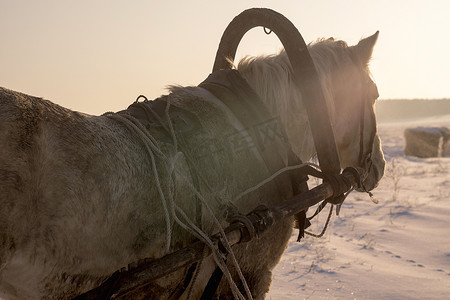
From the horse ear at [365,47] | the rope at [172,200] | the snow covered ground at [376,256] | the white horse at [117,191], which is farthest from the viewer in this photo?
the snow covered ground at [376,256]

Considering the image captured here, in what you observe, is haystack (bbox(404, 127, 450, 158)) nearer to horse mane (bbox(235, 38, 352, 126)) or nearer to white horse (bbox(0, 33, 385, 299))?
horse mane (bbox(235, 38, 352, 126))

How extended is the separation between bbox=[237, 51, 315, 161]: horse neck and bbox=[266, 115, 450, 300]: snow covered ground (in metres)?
2.06

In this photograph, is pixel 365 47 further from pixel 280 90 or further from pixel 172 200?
pixel 172 200

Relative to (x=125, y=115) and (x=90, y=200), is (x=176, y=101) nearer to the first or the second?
(x=125, y=115)

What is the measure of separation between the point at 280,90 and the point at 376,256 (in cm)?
365

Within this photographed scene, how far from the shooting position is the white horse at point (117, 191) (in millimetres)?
1388

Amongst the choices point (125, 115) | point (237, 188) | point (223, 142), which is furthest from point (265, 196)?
point (125, 115)

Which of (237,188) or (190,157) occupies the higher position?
(190,157)

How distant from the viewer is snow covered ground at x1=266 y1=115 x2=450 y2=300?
168 inches

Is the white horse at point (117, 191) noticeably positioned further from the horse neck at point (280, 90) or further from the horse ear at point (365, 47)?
the horse ear at point (365, 47)

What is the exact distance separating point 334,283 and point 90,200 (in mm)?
3591

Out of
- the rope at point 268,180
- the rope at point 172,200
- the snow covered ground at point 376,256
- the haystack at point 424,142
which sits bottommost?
the haystack at point 424,142

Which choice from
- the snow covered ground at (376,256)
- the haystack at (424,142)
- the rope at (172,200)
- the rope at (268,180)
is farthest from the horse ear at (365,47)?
the haystack at (424,142)

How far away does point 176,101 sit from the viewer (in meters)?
2.23
